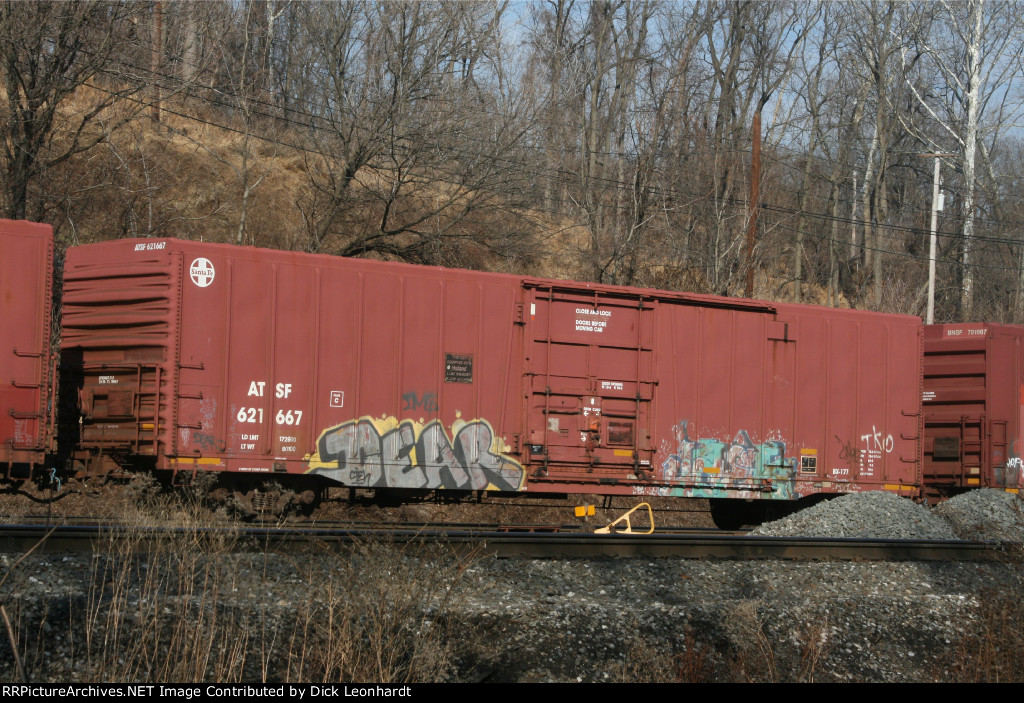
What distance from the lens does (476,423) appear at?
11.6m

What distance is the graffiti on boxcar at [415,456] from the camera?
11.1 m

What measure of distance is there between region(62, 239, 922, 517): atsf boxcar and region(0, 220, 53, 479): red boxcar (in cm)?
131

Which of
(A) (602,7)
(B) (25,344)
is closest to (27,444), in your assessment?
(B) (25,344)

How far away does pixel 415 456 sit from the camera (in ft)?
37.1

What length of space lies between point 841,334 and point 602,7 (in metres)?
27.2

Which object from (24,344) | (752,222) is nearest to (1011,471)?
(752,222)

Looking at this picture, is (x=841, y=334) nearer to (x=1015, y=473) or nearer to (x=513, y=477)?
(x=1015, y=473)

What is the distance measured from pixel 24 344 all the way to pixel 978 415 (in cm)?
1500

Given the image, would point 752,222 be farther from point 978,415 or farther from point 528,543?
point 528,543

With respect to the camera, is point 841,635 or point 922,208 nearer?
point 841,635

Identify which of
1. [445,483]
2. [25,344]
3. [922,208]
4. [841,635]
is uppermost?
[922,208]

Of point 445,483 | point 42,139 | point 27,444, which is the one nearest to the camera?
point 27,444

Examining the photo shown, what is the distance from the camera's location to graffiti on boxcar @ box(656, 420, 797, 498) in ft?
41.0

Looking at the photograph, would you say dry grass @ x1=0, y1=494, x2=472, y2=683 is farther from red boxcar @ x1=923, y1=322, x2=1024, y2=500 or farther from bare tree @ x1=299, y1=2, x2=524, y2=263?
bare tree @ x1=299, y1=2, x2=524, y2=263
